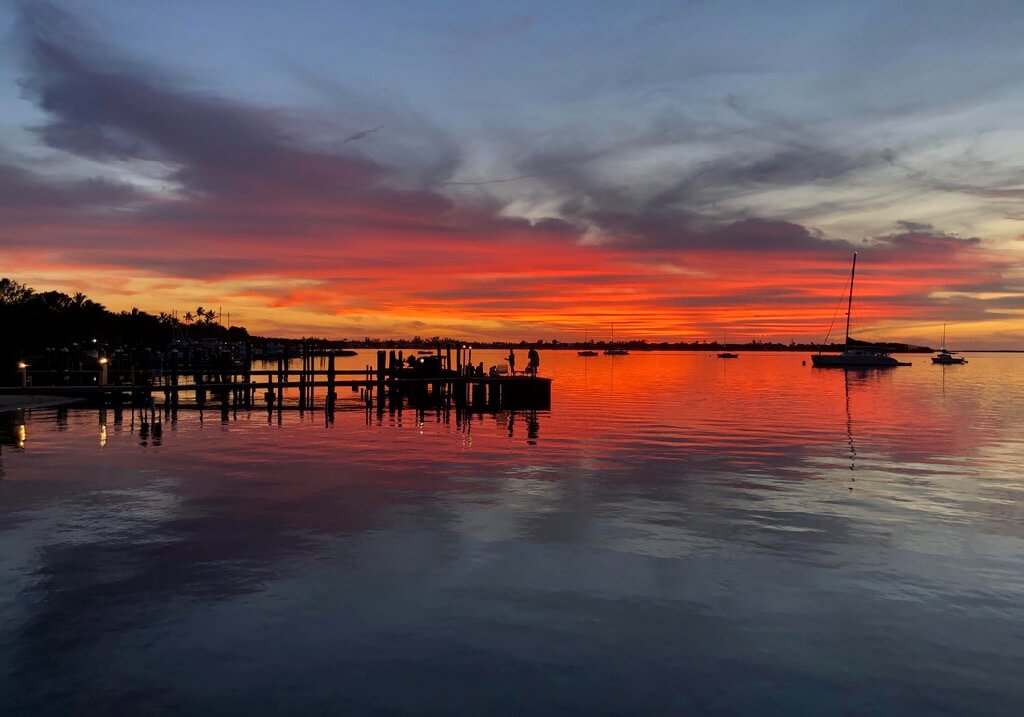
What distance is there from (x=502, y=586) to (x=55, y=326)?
116390 millimetres

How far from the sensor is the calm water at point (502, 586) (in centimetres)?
911

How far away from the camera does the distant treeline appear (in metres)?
73.7

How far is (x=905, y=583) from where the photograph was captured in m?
13.4

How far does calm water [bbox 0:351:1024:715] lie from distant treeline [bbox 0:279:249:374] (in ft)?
169

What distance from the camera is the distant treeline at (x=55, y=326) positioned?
73669 mm

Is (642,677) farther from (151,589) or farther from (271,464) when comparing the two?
(271,464)

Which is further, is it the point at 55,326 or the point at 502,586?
the point at 55,326

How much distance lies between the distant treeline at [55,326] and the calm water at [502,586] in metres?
51.6

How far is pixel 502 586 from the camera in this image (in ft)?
42.2

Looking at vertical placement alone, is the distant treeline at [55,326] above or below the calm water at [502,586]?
above

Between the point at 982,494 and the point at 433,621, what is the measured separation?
19.1 metres

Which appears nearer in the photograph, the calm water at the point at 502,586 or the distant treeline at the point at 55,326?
the calm water at the point at 502,586

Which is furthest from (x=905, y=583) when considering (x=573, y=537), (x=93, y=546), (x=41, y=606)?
(x=93, y=546)

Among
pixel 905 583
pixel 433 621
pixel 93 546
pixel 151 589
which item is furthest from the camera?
pixel 93 546
